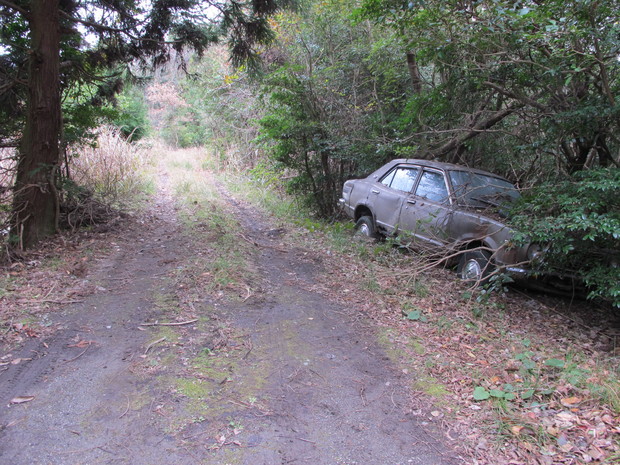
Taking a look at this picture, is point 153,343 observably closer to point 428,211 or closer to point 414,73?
point 428,211

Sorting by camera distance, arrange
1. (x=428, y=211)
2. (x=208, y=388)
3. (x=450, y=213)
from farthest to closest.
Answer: (x=428, y=211) → (x=450, y=213) → (x=208, y=388)

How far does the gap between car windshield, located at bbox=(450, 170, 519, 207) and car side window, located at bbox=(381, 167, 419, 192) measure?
0.78 metres

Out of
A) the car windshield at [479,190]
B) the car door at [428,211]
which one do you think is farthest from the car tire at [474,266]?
the car windshield at [479,190]

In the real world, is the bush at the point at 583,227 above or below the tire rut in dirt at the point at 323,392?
above

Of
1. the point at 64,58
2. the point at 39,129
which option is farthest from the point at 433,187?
the point at 64,58

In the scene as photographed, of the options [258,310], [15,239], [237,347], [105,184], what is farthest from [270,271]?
[105,184]

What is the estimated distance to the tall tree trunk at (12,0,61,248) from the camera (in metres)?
6.50

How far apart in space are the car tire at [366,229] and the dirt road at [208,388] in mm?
3067

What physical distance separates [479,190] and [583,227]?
98.5 inches

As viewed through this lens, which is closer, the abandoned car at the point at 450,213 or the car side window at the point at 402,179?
the abandoned car at the point at 450,213

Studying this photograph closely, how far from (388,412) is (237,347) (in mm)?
1518

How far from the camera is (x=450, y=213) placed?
20.1 ft

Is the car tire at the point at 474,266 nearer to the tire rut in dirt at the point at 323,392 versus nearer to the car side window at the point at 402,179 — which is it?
the car side window at the point at 402,179

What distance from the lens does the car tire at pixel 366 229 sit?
26.3ft
